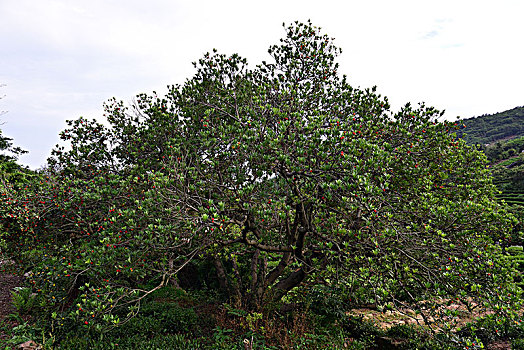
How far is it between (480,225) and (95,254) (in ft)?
28.7

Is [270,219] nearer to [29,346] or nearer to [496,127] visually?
[29,346]

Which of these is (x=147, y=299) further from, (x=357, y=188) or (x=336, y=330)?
(x=357, y=188)

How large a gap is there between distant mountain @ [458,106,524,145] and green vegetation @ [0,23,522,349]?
10868 cm

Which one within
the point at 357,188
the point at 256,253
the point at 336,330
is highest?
the point at 357,188

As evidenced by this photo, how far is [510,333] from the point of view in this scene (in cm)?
918

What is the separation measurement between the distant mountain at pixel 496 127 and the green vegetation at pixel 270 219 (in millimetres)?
108680

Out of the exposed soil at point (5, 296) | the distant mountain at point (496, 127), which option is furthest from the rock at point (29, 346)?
the distant mountain at point (496, 127)

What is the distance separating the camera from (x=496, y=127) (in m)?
109

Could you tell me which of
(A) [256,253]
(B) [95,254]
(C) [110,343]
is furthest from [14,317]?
(A) [256,253]

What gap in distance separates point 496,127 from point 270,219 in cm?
14232

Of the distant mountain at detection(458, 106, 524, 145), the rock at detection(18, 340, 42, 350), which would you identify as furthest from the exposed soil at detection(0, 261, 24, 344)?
the distant mountain at detection(458, 106, 524, 145)

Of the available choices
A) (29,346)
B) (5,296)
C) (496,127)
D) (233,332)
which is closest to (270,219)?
(233,332)

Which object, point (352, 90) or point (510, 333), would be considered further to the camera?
point (510, 333)

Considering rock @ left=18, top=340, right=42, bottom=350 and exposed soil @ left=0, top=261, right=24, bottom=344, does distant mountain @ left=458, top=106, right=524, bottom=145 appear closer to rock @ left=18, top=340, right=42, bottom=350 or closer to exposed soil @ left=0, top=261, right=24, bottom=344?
rock @ left=18, top=340, right=42, bottom=350
